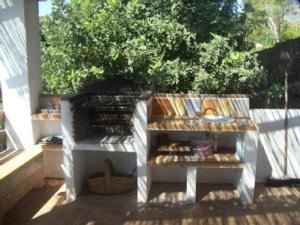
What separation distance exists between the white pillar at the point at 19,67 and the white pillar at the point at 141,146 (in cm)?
164

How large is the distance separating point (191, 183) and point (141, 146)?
29.6 inches

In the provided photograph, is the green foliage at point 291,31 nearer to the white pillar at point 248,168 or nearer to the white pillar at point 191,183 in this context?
the white pillar at point 248,168

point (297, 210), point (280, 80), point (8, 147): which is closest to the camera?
point (297, 210)

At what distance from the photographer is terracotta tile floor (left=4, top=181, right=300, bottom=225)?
4.18m

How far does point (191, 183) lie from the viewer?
4.57 meters

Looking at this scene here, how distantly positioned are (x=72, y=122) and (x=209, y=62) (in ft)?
7.71

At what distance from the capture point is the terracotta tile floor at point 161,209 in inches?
165

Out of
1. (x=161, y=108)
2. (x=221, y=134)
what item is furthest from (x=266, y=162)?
(x=161, y=108)

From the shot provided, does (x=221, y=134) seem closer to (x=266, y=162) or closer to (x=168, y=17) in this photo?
(x=266, y=162)

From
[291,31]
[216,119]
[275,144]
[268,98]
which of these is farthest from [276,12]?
[216,119]

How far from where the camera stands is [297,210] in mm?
4418

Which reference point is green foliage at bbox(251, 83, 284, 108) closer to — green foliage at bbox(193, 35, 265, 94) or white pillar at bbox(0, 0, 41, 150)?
green foliage at bbox(193, 35, 265, 94)

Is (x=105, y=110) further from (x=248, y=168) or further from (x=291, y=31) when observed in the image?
(x=291, y=31)

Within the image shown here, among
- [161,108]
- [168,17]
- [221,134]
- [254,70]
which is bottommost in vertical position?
[221,134]
